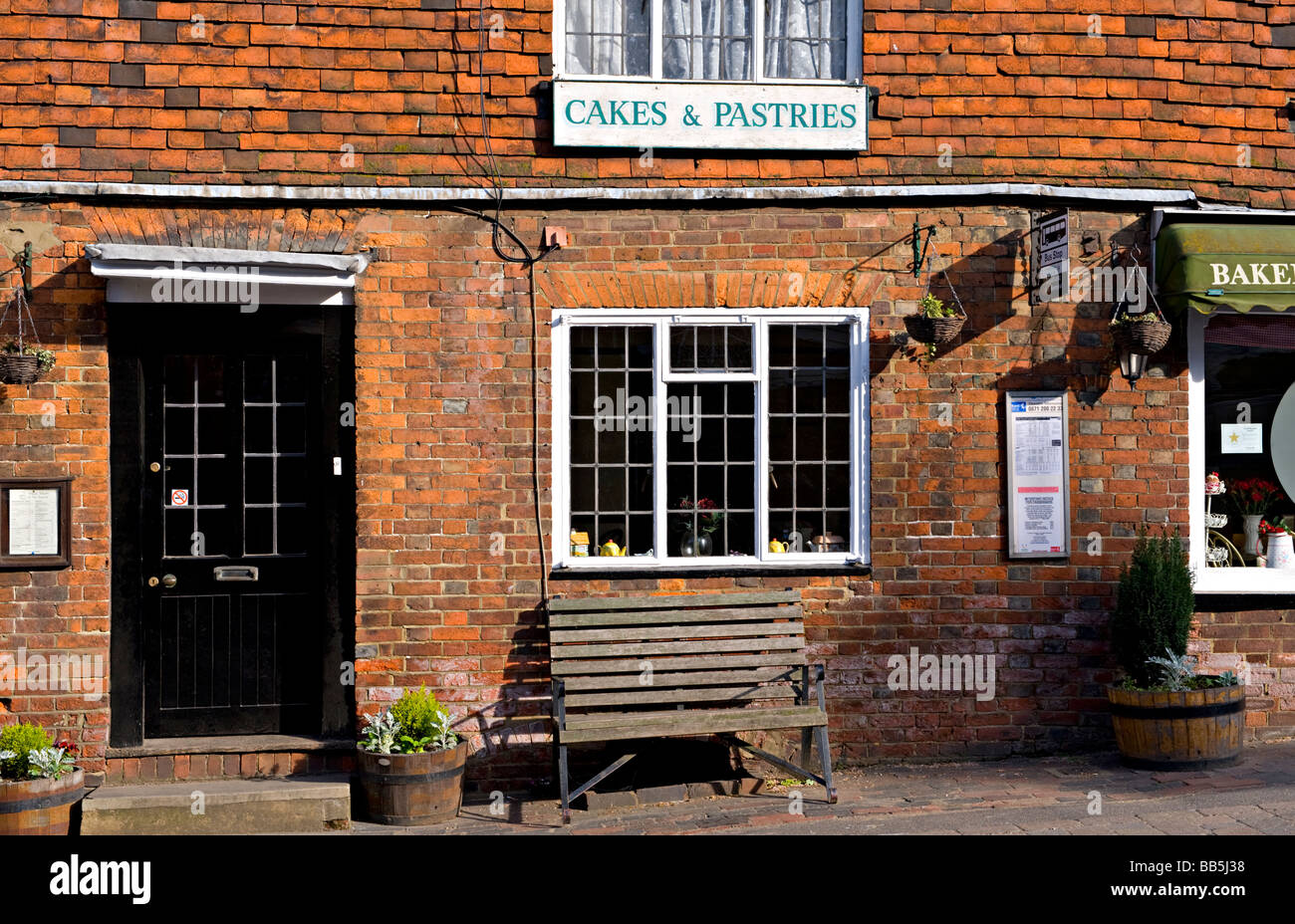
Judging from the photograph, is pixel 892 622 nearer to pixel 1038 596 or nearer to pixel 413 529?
pixel 1038 596

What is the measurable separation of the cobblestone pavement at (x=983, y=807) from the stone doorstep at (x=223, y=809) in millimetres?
266

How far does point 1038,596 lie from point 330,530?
4525mm

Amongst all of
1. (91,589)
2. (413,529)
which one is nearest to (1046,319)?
(413,529)

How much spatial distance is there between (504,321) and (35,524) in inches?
120

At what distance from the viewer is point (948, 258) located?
7598 millimetres

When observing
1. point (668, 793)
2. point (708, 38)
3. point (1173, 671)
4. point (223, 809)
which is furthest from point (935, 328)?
point (223, 809)

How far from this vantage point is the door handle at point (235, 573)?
7.29 metres

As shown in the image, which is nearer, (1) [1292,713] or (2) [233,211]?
(2) [233,211]

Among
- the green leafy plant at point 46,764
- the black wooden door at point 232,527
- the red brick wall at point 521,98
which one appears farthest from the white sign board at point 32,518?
the red brick wall at point 521,98

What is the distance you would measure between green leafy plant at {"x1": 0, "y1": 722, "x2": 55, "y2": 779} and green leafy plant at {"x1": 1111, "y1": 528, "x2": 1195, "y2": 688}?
6282 mm

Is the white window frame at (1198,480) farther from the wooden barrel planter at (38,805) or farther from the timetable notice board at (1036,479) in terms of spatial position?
the wooden barrel planter at (38,805)

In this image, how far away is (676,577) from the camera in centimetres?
748

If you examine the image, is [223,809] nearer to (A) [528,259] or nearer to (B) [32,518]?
(B) [32,518]

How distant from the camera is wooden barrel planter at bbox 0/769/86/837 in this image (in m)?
6.18
